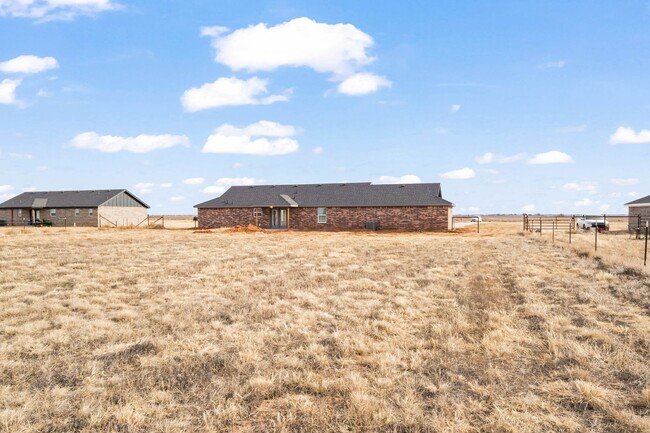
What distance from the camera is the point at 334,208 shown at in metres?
47.0

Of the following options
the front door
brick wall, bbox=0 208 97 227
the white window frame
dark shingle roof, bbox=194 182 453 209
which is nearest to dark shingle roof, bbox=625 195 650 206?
dark shingle roof, bbox=194 182 453 209

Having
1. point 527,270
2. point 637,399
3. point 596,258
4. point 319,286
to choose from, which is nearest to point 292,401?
point 637,399

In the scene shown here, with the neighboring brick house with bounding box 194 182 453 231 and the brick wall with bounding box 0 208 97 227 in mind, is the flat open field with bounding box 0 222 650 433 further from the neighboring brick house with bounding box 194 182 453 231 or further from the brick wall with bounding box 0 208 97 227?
the brick wall with bounding box 0 208 97 227

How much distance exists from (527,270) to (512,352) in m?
9.88

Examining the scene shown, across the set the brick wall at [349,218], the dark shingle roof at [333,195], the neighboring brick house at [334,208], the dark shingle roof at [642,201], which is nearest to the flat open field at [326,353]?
the brick wall at [349,218]

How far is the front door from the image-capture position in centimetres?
4816

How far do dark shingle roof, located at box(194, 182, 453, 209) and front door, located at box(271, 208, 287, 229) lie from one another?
A: 1.35 meters

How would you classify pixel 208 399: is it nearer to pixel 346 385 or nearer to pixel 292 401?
pixel 292 401

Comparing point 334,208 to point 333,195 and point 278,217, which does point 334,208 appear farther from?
point 278,217

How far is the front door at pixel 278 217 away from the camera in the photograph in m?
48.2

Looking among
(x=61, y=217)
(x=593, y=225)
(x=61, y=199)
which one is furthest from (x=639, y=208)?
(x=61, y=199)

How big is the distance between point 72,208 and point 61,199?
140 inches

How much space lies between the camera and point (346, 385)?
5.91 metres

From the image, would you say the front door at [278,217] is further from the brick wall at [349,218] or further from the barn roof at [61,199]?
the barn roof at [61,199]
